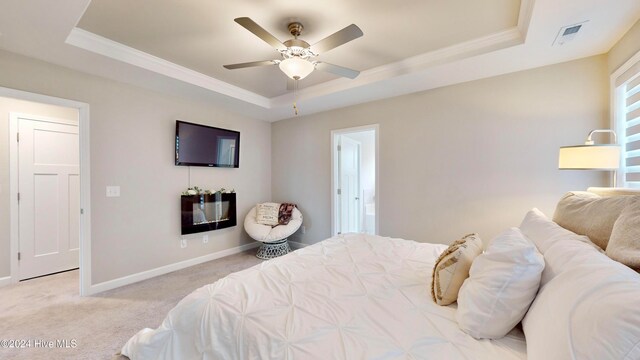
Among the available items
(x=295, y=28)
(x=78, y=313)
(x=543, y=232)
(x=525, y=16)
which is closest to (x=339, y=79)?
(x=295, y=28)

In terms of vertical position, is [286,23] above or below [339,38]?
above

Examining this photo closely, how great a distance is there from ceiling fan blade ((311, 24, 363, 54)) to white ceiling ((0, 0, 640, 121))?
315 mm

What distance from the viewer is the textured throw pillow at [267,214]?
13.9ft

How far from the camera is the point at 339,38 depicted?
1839mm

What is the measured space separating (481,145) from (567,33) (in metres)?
1.20

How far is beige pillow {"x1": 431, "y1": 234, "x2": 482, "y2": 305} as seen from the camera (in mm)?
1244

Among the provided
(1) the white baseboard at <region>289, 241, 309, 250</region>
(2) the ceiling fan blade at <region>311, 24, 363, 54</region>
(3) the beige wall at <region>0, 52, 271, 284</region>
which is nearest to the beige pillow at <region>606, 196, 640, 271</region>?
(2) the ceiling fan blade at <region>311, 24, 363, 54</region>

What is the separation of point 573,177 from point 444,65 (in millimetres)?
1698

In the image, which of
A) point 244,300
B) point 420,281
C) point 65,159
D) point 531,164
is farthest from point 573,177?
point 65,159

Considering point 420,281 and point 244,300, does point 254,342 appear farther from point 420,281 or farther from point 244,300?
point 420,281

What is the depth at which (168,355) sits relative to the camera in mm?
1281

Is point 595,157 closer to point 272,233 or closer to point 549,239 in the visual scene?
point 549,239

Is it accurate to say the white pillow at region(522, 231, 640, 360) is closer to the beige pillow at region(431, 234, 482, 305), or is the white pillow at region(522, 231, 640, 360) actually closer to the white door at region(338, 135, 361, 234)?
the beige pillow at region(431, 234, 482, 305)

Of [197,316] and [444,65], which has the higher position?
[444,65]
